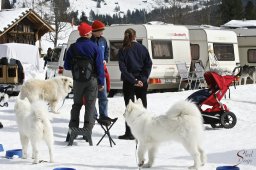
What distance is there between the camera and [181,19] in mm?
40750

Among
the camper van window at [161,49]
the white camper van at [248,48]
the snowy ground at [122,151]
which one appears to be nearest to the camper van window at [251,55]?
the white camper van at [248,48]

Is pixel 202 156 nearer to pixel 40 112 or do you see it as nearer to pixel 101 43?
pixel 40 112

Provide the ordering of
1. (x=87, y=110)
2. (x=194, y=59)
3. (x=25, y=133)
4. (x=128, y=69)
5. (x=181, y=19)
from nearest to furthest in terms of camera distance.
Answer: (x=25, y=133) < (x=87, y=110) < (x=128, y=69) < (x=194, y=59) < (x=181, y=19)

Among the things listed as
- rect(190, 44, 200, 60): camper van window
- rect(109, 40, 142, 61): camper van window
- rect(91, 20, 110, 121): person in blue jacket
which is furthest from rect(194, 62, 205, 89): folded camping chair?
rect(91, 20, 110, 121): person in blue jacket

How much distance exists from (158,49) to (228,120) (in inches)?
259

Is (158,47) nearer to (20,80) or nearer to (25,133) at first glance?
(20,80)

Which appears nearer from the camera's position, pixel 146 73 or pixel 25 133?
pixel 25 133

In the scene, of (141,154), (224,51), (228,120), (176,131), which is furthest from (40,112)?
(224,51)

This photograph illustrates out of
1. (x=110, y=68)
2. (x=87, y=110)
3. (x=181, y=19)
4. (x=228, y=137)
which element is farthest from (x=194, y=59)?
(x=181, y=19)

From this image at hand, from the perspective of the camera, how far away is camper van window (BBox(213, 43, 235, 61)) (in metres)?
18.1

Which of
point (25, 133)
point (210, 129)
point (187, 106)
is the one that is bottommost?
point (210, 129)

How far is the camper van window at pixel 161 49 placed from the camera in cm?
1504

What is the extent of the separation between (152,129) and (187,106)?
53 cm

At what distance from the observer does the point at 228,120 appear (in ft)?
29.6
